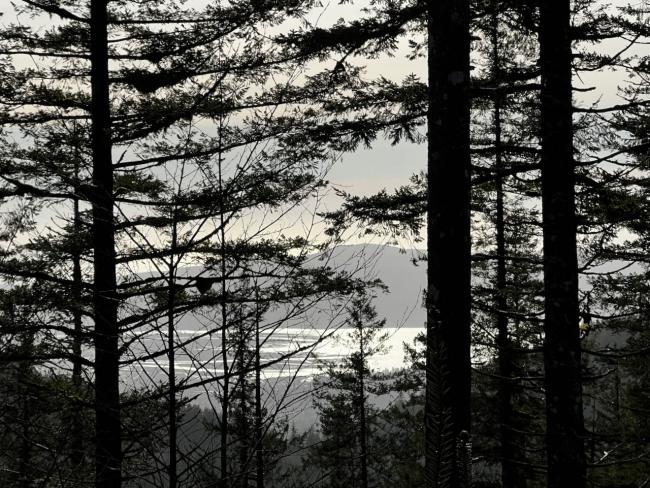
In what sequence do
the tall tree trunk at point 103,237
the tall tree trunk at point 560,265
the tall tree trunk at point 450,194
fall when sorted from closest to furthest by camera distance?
1. the tall tree trunk at point 450,194
2. the tall tree trunk at point 560,265
3. the tall tree trunk at point 103,237

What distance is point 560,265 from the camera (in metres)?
5.71

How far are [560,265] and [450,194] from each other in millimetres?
2079

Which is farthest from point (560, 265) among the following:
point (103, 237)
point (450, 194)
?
point (103, 237)

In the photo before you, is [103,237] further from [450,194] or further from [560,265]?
[560,265]

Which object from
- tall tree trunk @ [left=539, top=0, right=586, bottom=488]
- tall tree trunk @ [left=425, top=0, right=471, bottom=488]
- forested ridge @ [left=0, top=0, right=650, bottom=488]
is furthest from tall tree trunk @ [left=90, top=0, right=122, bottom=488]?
tall tree trunk @ [left=539, top=0, right=586, bottom=488]

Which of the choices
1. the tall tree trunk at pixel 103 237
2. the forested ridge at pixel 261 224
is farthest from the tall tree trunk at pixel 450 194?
the tall tree trunk at pixel 103 237

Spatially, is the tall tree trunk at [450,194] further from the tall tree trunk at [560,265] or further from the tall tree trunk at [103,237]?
the tall tree trunk at [103,237]

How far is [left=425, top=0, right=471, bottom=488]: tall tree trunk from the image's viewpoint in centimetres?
419

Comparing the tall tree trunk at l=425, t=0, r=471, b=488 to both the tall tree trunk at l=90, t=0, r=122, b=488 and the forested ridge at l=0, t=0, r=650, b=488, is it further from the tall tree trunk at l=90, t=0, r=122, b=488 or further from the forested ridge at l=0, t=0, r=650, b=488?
the tall tree trunk at l=90, t=0, r=122, b=488

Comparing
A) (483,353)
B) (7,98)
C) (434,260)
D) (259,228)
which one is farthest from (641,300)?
(7,98)

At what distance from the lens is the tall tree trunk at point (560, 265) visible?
5660 mm

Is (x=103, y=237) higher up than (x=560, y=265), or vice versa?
(x=103, y=237)

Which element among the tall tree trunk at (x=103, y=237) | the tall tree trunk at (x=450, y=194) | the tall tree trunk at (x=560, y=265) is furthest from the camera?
the tall tree trunk at (x=103, y=237)

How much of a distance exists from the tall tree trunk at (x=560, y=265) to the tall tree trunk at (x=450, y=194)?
1797 mm
